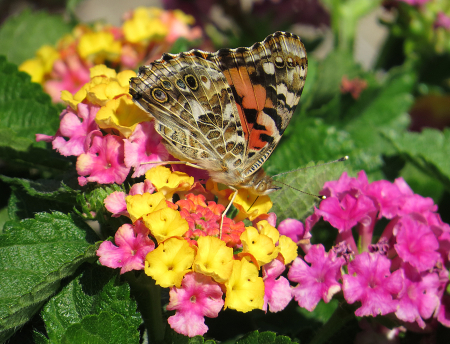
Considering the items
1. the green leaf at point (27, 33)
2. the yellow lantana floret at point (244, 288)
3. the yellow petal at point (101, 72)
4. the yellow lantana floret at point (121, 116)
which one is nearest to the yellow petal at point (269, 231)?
the yellow lantana floret at point (244, 288)

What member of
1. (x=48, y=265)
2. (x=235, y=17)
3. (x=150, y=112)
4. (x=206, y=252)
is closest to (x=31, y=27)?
(x=235, y=17)

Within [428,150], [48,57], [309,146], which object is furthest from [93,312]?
[428,150]

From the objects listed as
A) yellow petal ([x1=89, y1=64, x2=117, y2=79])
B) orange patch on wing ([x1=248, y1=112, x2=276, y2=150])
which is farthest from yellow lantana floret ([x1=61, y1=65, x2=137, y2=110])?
orange patch on wing ([x1=248, y1=112, x2=276, y2=150])

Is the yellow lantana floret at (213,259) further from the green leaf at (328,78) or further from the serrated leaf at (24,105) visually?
the green leaf at (328,78)

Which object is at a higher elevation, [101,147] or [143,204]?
[101,147]

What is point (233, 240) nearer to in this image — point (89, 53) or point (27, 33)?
point (89, 53)

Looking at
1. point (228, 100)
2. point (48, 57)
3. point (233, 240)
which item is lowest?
point (233, 240)
